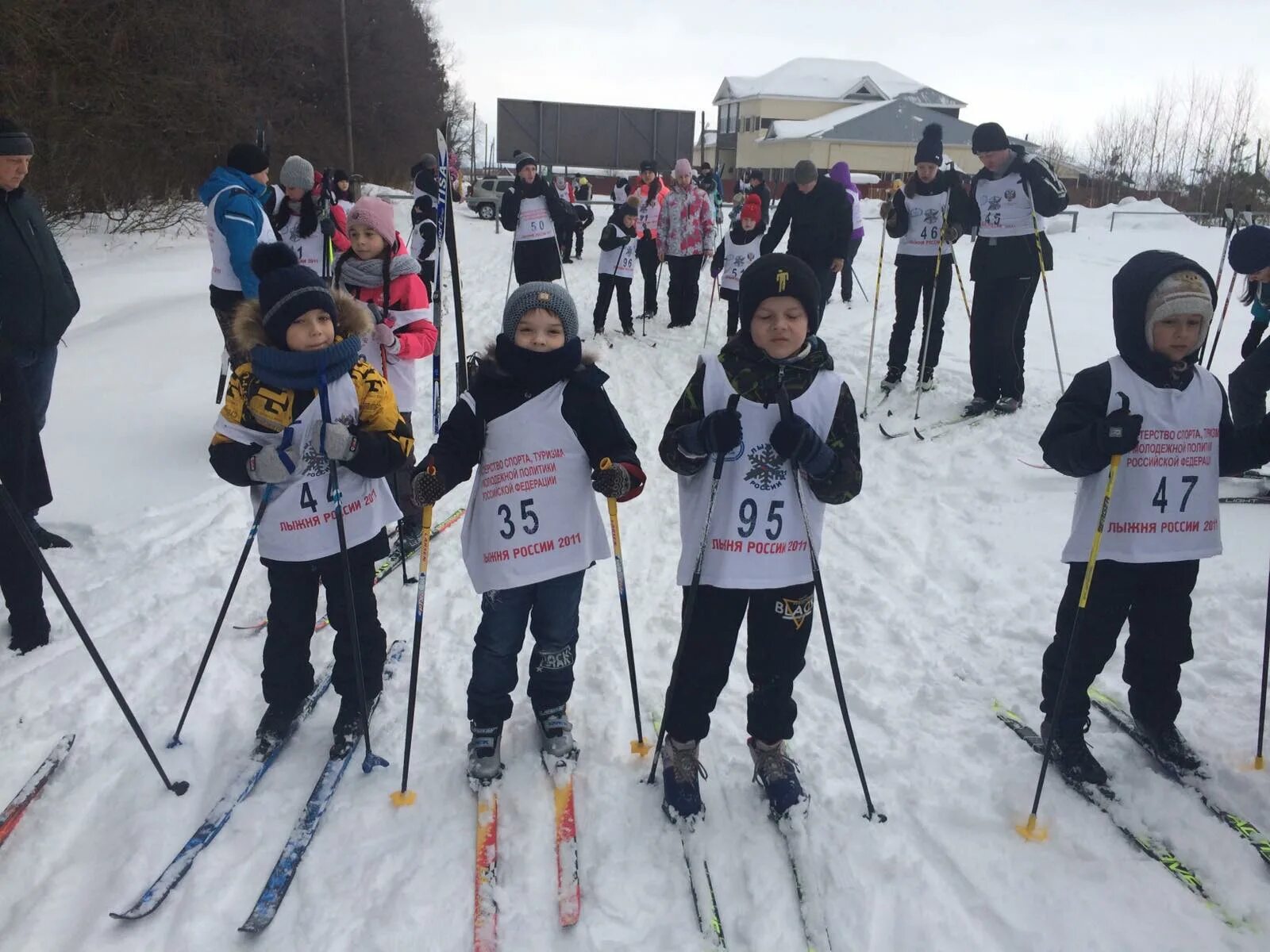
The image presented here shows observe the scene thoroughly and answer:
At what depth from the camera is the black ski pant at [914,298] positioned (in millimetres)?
7348

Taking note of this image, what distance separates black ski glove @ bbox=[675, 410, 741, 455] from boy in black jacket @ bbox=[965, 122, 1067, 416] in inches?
194

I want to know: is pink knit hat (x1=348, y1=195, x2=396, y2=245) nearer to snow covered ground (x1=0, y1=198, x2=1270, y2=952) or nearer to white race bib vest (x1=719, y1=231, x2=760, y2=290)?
snow covered ground (x1=0, y1=198, x2=1270, y2=952)

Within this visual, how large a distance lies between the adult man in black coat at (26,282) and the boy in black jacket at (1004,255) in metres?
6.00

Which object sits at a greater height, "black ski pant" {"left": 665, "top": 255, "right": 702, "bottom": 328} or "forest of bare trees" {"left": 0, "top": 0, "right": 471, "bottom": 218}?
"forest of bare trees" {"left": 0, "top": 0, "right": 471, "bottom": 218}

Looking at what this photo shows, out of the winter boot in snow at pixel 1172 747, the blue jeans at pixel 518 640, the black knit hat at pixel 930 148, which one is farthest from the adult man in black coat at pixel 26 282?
the black knit hat at pixel 930 148

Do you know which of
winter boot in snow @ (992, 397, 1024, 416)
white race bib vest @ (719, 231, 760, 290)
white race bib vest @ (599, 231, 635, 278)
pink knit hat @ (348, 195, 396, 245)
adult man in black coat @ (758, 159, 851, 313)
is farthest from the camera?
white race bib vest @ (599, 231, 635, 278)

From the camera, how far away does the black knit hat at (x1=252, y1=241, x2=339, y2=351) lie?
9.19 ft

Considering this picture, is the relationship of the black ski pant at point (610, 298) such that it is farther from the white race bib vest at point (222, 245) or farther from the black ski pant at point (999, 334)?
the white race bib vest at point (222, 245)

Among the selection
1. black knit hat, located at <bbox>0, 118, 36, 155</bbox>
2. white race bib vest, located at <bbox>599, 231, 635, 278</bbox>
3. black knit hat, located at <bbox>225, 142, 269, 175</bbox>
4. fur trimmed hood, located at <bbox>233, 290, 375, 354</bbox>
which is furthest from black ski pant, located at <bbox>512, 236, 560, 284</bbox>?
fur trimmed hood, located at <bbox>233, 290, 375, 354</bbox>

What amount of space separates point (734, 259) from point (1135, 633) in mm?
7583

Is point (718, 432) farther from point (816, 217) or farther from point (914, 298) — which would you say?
point (816, 217)

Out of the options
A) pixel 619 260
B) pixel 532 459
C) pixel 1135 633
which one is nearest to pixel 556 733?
pixel 532 459

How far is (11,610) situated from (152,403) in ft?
12.7

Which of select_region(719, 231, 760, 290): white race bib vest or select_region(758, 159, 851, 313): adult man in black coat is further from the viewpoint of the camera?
select_region(719, 231, 760, 290): white race bib vest
